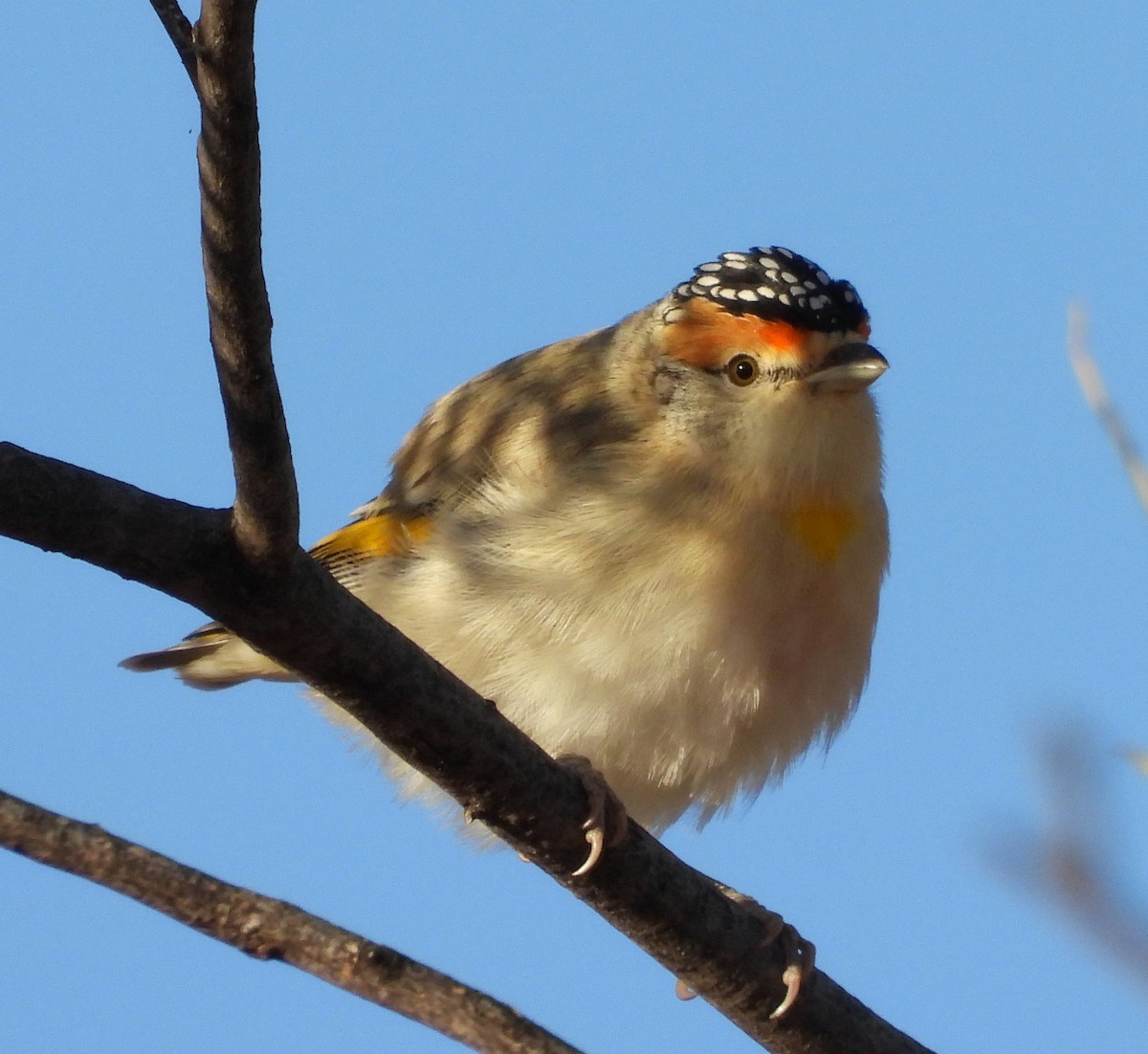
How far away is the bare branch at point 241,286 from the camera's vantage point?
2633 mm

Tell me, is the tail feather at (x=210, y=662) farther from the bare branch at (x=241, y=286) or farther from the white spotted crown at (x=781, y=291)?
the bare branch at (x=241, y=286)

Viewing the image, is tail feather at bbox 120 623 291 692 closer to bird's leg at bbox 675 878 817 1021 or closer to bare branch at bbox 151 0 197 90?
bird's leg at bbox 675 878 817 1021

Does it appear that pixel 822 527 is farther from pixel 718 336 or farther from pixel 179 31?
pixel 179 31

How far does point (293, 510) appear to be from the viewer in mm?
3041

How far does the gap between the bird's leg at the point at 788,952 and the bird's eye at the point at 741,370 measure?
1721 mm

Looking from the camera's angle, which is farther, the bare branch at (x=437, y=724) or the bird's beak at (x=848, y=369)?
the bird's beak at (x=848, y=369)

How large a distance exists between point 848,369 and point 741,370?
16.6 inches

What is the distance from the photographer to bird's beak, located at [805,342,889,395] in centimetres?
494

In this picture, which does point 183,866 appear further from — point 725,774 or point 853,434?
point 853,434

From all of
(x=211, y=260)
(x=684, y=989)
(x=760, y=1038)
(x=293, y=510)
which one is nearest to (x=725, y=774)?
(x=684, y=989)

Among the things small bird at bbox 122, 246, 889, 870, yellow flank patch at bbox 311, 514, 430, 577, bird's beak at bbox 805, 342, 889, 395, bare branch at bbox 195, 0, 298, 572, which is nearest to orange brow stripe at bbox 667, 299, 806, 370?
small bird at bbox 122, 246, 889, 870

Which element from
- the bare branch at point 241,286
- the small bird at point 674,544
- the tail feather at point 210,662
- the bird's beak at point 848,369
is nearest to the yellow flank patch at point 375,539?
the small bird at point 674,544

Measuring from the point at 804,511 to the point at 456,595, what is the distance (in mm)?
1133

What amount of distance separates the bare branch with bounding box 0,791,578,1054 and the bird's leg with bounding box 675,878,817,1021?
71cm
